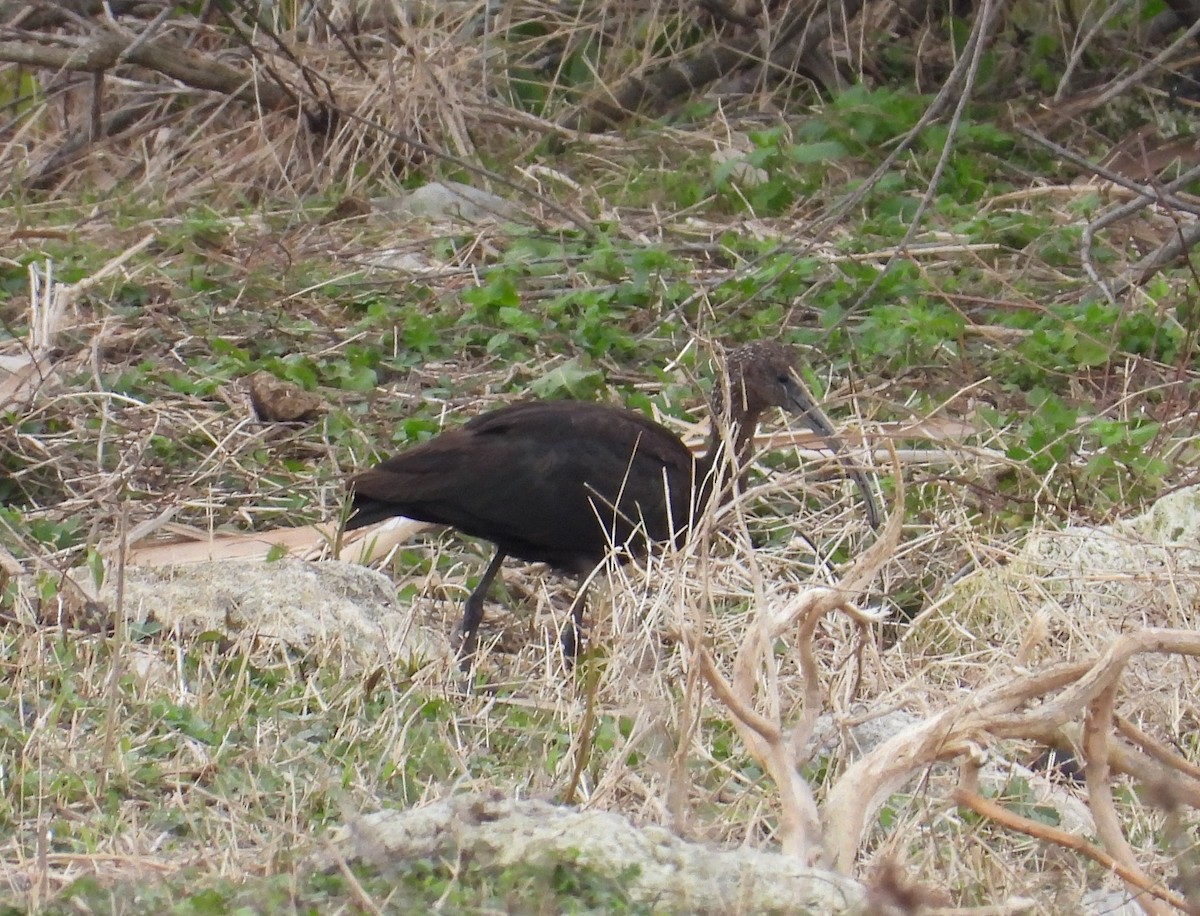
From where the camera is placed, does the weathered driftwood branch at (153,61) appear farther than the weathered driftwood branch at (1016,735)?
Yes

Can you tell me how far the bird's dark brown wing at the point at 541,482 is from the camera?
5430mm

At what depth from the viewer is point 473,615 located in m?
5.37

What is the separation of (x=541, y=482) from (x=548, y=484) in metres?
0.02

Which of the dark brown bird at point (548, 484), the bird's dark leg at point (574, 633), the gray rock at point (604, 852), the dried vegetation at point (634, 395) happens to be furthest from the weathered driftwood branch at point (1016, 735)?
the dark brown bird at point (548, 484)

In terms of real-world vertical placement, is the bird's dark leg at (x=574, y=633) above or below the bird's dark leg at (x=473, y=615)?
above

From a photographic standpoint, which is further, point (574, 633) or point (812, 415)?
point (812, 415)

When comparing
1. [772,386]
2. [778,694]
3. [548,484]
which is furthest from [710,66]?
[778,694]

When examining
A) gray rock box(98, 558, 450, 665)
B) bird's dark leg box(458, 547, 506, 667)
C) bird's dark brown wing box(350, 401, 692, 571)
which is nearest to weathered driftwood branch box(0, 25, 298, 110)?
bird's dark brown wing box(350, 401, 692, 571)

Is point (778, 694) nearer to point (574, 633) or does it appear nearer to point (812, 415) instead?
point (574, 633)

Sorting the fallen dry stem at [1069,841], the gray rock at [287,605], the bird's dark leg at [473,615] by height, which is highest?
the fallen dry stem at [1069,841]

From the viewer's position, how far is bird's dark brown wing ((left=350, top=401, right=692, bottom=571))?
17.8ft

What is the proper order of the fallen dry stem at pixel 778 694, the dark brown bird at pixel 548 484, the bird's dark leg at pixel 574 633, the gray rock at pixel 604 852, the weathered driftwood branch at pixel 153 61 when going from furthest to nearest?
the weathered driftwood branch at pixel 153 61 < the dark brown bird at pixel 548 484 < the bird's dark leg at pixel 574 633 < the fallen dry stem at pixel 778 694 < the gray rock at pixel 604 852

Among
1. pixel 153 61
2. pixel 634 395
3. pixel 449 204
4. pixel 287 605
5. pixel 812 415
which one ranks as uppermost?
pixel 812 415

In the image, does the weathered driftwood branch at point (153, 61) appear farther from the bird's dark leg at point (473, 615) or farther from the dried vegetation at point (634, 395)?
the bird's dark leg at point (473, 615)
